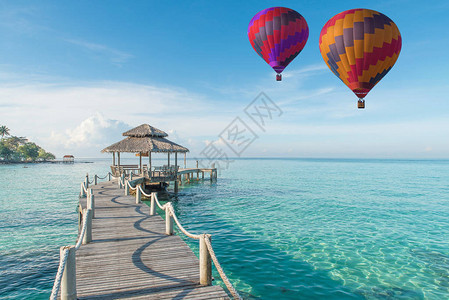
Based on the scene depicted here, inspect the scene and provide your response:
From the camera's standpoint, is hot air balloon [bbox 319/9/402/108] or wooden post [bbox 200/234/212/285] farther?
hot air balloon [bbox 319/9/402/108]

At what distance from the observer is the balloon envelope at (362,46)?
12562mm

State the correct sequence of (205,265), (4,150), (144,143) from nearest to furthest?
1. (205,265)
2. (144,143)
3. (4,150)

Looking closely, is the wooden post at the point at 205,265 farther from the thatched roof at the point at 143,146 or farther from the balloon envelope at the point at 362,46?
the thatched roof at the point at 143,146

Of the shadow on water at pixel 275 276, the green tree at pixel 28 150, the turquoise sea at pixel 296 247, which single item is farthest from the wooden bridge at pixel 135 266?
the green tree at pixel 28 150

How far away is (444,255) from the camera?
39.6 ft

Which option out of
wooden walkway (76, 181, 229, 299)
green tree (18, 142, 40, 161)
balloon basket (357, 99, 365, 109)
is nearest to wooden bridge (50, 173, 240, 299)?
wooden walkway (76, 181, 229, 299)

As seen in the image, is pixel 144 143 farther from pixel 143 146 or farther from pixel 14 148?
pixel 14 148

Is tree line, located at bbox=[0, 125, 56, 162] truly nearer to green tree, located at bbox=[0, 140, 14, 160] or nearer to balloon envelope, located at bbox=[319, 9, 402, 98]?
green tree, located at bbox=[0, 140, 14, 160]

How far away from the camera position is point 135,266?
6.56 metres

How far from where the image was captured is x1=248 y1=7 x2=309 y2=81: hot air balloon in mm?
16953

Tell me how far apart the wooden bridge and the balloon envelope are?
35.5 ft

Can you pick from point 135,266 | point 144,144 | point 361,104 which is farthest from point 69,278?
point 144,144

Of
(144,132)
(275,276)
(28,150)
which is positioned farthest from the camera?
(28,150)

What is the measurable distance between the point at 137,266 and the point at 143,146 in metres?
19.7
